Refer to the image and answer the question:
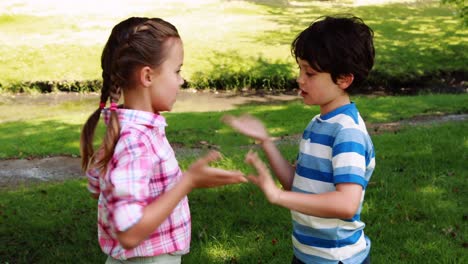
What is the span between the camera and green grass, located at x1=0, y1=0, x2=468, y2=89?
1864cm

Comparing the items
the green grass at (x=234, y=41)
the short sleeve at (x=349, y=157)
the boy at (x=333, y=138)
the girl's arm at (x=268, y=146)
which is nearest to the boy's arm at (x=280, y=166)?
the girl's arm at (x=268, y=146)

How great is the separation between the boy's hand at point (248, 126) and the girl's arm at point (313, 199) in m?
0.55

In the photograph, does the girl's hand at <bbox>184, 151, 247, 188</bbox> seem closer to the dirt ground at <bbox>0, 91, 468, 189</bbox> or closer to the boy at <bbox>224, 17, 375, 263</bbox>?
the boy at <bbox>224, 17, 375, 263</bbox>

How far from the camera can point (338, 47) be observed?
Result: 2.65 metres

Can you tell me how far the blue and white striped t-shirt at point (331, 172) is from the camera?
255 cm

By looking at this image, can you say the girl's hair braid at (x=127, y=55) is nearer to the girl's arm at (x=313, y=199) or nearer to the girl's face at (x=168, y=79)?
the girl's face at (x=168, y=79)

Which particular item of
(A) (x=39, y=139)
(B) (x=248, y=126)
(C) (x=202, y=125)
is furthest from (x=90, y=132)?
(C) (x=202, y=125)

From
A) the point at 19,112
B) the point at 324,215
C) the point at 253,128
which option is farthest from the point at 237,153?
the point at 19,112

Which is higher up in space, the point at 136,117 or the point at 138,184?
the point at 136,117

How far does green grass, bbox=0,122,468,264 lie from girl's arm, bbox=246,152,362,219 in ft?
7.91

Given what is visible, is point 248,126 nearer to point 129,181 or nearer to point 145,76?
point 145,76

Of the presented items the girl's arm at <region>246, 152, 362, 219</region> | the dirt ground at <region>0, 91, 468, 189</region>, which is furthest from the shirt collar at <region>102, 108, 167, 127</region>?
the dirt ground at <region>0, 91, 468, 189</region>

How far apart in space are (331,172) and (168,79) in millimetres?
859

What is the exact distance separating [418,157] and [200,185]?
233 inches
